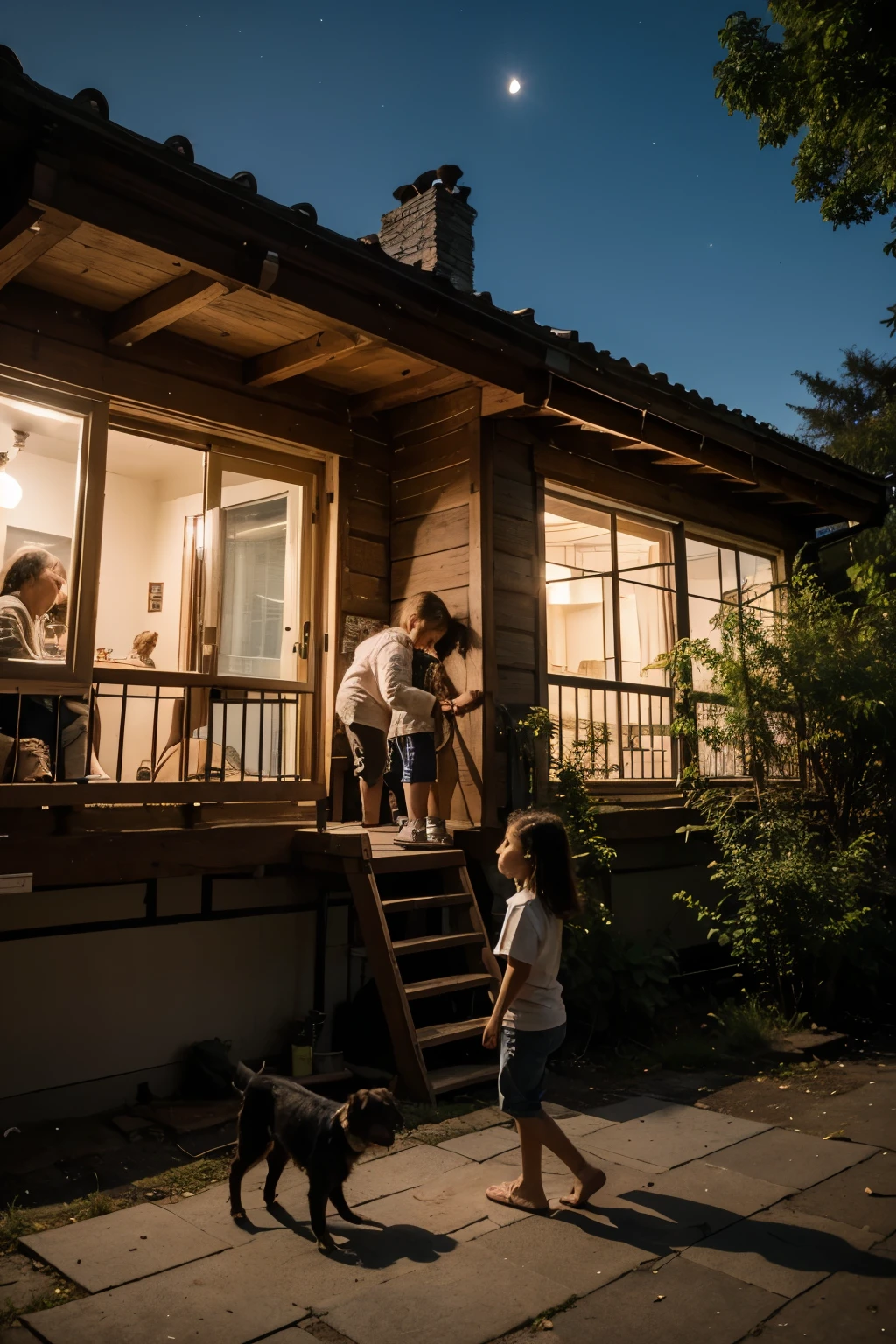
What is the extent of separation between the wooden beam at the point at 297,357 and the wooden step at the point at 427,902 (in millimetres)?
3201

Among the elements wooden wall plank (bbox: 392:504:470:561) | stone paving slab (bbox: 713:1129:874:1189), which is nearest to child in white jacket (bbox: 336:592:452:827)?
wooden wall plank (bbox: 392:504:470:561)

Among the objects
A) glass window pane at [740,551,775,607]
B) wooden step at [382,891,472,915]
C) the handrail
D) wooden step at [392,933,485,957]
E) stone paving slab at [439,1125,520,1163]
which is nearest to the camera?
stone paving slab at [439,1125,520,1163]

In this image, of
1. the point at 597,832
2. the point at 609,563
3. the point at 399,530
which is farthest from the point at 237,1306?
the point at 609,563

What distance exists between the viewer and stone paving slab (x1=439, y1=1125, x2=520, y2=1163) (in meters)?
4.33

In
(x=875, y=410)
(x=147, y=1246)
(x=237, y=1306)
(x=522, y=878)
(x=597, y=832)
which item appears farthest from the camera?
(x=875, y=410)

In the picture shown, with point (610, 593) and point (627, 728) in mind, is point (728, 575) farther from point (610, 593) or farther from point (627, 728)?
point (627, 728)

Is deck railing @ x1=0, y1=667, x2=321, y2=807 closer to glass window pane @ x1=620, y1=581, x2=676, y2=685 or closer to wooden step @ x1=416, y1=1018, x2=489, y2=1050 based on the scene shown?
wooden step @ x1=416, y1=1018, x2=489, y2=1050

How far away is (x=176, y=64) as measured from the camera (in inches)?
281

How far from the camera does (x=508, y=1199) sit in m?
3.72

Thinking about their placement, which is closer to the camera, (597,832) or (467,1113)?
(467,1113)

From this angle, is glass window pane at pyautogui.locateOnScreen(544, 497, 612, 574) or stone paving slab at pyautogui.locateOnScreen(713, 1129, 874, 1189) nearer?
stone paving slab at pyautogui.locateOnScreen(713, 1129, 874, 1189)

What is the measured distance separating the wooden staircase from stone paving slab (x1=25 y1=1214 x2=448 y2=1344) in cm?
148

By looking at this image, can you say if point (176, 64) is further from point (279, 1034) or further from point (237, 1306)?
point (237, 1306)

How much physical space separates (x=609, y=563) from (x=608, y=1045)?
401 centimetres
